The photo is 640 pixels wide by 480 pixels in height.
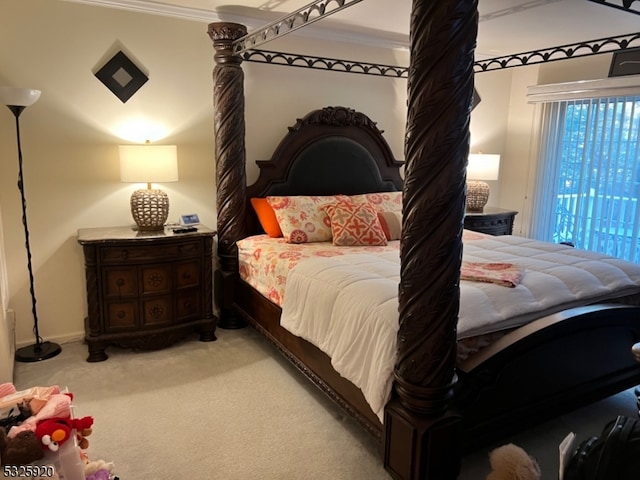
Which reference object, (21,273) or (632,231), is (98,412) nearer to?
(21,273)

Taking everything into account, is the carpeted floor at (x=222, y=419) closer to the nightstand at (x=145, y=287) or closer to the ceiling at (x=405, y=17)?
the nightstand at (x=145, y=287)

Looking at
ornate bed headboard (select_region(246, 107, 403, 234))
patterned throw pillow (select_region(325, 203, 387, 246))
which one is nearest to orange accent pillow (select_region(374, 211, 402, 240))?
patterned throw pillow (select_region(325, 203, 387, 246))

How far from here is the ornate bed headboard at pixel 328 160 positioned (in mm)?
4047

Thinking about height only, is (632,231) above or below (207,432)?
above

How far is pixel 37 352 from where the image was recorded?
3.24m

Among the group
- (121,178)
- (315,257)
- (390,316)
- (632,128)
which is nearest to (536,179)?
(632,128)

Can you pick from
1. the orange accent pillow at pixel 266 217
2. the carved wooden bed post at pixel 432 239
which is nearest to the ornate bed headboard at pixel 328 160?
the orange accent pillow at pixel 266 217

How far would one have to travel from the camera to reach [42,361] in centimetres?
317

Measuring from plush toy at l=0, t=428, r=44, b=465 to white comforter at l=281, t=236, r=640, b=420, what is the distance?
49.6 inches

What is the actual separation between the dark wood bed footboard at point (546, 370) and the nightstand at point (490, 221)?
2.29 metres

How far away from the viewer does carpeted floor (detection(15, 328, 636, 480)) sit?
218cm

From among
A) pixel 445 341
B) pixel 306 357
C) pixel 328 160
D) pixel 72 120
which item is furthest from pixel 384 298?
pixel 72 120

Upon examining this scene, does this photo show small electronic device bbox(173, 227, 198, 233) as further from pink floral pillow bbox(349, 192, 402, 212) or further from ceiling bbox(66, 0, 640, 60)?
ceiling bbox(66, 0, 640, 60)

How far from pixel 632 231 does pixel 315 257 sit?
329cm
